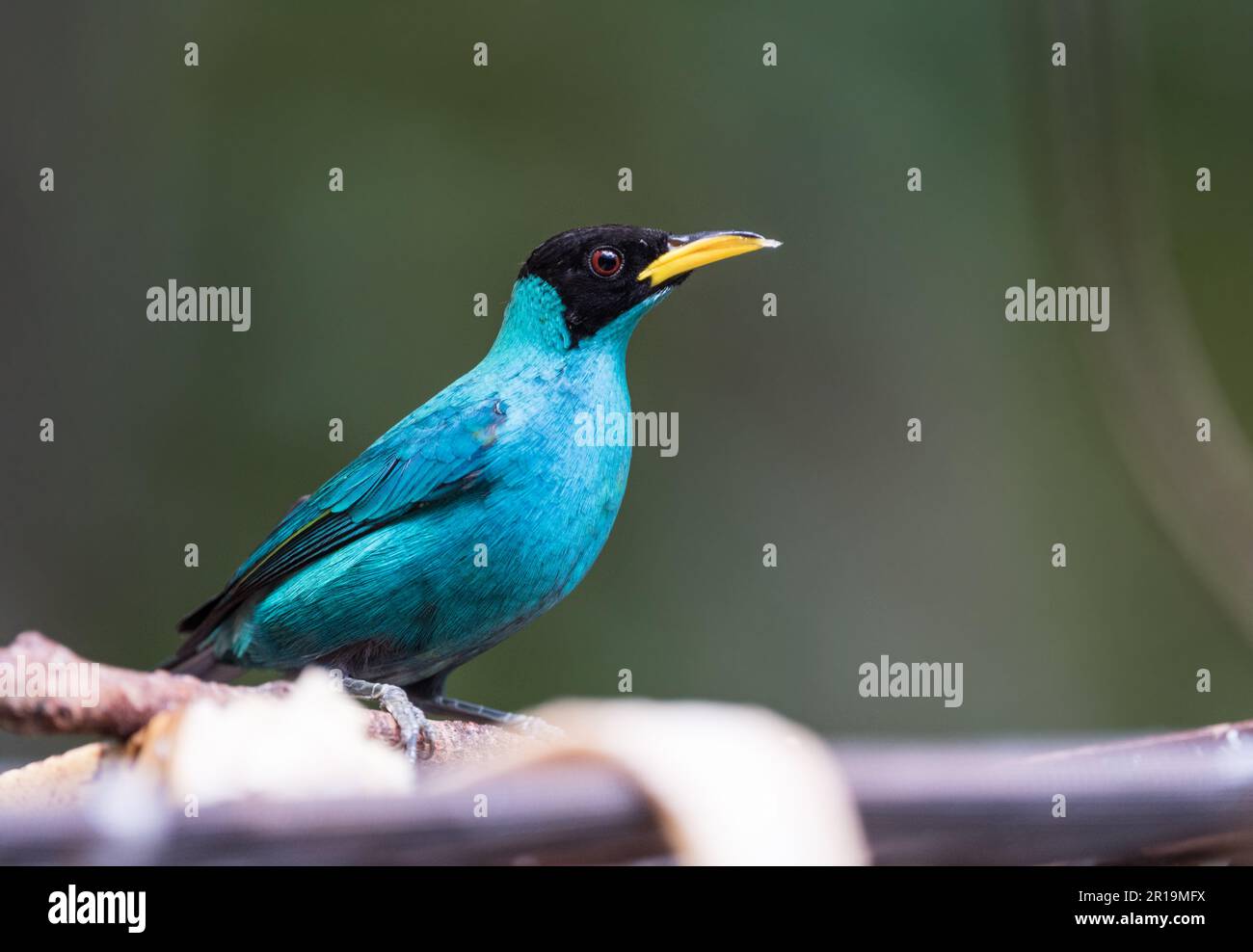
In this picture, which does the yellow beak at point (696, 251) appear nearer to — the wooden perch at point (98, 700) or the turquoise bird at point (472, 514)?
the turquoise bird at point (472, 514)

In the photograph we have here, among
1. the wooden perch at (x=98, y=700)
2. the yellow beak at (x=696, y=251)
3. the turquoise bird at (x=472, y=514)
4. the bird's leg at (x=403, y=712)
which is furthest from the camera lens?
the yellow beak at (x=696, y=251)

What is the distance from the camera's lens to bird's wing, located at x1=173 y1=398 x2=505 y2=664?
9.77ft

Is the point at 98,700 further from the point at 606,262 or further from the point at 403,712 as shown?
the point at 606,262

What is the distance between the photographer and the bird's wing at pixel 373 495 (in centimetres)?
298

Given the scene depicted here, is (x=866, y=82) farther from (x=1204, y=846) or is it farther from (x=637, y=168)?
(x=1204, y=846)

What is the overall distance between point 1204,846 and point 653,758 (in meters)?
0.72

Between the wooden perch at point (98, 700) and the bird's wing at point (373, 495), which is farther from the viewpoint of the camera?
the bird's wing at point (373, 495)

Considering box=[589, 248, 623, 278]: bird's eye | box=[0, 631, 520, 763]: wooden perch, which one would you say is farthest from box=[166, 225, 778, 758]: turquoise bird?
box=[0, 631, 520, 763]: wooden perch

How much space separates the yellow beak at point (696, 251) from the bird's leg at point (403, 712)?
1.01 m

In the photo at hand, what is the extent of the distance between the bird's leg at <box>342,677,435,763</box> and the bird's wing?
31cm

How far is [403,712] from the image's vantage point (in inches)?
99.7

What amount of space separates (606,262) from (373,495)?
700 mm

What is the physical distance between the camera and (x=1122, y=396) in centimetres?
467

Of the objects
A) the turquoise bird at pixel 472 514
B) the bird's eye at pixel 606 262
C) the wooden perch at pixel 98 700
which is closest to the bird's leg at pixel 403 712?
the turquoise bird at pixel 472 514
